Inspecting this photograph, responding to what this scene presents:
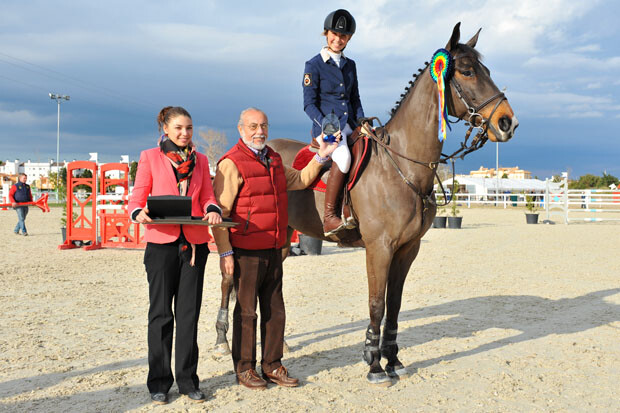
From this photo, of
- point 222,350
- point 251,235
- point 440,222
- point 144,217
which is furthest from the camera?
point 440,222

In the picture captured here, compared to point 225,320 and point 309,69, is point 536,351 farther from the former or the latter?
point 309,69

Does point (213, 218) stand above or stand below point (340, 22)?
below

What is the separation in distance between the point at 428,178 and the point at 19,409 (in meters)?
3.79

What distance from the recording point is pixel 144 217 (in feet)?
11.3

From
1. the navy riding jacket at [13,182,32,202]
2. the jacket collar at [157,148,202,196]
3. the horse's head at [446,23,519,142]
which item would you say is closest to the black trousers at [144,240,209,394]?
the jacket collar at [157,148,202,196]

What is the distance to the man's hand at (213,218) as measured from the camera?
356cm

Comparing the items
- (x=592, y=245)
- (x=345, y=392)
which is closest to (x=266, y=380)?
(x=345, y=392)

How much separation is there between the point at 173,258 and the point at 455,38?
3.08 m

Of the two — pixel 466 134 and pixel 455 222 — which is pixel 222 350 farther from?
pixel 455 222

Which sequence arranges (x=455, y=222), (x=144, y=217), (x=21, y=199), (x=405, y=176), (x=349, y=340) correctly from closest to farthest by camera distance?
(x=144, y=217) < (x=405, y=176) < (x=349, y=340) < (x=21, y=199) < (x=455, y=222)

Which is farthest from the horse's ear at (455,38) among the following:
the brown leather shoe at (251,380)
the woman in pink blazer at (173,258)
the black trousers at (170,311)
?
the brown leather shoe at (251,380)

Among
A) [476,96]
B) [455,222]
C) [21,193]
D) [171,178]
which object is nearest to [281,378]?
[171,178]

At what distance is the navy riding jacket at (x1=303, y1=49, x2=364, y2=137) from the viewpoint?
15.5 ft

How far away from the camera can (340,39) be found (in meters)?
4.69
